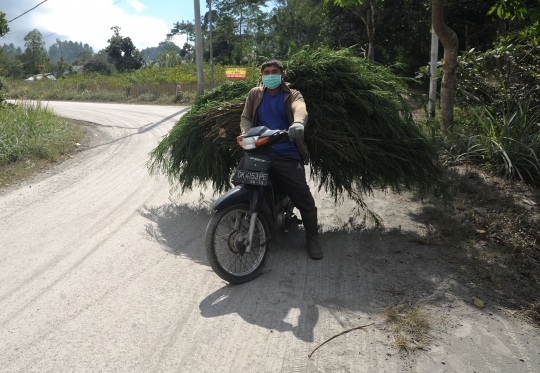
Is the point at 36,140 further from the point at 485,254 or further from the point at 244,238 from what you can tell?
the point at 485,254

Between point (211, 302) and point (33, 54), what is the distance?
6991 centimetres

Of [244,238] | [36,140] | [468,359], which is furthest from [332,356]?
[36,140]

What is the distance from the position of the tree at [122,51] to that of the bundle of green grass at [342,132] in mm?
49990

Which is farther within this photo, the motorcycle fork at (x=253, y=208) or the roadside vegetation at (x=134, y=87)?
the roadside vegetation at (x=134, y=87)

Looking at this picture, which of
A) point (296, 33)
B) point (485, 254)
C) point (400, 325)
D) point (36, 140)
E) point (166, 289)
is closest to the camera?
point (400, 325)

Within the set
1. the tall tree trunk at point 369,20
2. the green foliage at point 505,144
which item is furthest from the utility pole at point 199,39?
the green foliage at point 505,144

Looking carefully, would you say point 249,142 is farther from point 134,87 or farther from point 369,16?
point 134,87

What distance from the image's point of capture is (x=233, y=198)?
3.82 meters

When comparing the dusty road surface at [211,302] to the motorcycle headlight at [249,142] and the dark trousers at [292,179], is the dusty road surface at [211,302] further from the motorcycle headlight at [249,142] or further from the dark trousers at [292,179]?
the motorcycle headlight at [249,142]

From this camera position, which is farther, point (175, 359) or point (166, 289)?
point (166, 289)

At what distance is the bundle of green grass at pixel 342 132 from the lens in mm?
4656

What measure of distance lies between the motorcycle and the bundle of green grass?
0.68 metres

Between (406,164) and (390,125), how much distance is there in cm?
48

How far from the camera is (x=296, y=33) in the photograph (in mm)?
38031
